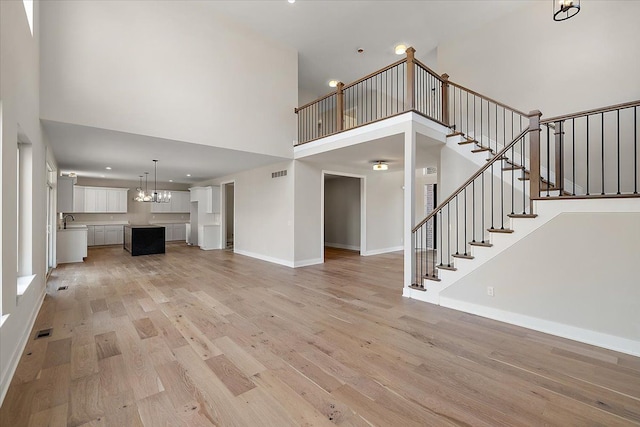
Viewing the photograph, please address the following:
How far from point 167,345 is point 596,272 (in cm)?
427

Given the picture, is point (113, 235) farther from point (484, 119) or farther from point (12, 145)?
point (484, 119)

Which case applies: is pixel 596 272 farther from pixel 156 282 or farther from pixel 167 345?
pixel 156 282

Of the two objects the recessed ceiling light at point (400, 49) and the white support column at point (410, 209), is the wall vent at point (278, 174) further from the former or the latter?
the recessed ceiling light at point (400, 49)

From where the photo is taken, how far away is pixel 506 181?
4672 mm

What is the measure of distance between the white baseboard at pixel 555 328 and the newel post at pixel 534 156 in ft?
4.09

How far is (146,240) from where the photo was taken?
8477 mm

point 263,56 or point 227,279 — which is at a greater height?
point 263,56

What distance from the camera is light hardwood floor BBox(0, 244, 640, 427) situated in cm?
177

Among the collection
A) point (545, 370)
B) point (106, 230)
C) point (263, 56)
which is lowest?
point (545, 370)

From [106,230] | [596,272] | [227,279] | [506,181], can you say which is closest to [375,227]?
[506,181]

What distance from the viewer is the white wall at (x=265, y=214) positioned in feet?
22.2

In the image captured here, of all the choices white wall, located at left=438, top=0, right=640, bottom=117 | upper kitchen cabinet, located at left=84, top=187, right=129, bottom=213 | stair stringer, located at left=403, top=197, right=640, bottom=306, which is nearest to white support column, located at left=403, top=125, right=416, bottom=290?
stair stringer, located at left=403, top=197, right=640, bottom=306

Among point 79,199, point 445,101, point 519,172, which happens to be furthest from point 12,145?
point 79,199

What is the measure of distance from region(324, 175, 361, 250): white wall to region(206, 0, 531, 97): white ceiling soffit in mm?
3941
